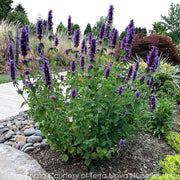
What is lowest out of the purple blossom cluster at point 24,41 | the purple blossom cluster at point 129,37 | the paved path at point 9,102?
the paved path at point 9,102

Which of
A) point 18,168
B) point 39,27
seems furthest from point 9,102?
point 39,27

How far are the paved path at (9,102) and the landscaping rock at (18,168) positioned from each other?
1540 mm

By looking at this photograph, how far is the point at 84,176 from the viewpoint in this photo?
6.33ft

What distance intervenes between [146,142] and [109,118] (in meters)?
1.24

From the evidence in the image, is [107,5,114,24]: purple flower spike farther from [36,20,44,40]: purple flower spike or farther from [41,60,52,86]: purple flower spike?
[41,60,52,86]: purple flower spike

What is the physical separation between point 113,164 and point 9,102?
2.86 metres

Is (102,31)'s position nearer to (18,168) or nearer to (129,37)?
(129,37)

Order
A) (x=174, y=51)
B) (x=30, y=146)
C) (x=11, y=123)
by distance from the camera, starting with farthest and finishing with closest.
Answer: (x=174, y=51) < (x=11, y=123) < (x=30, y=146)

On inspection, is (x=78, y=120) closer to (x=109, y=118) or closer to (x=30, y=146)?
(x=109, y=118)

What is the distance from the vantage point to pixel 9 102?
407 cm

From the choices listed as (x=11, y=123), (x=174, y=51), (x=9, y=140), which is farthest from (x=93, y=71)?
(x=174, y=51)

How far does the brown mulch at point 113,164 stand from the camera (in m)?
1.98

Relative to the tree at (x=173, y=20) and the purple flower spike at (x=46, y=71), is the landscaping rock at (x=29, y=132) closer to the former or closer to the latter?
the purple flower spike at (x=46, y=71)

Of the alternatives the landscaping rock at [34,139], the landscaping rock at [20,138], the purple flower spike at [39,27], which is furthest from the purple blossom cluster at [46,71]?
the landscaping rock at [20,138]
